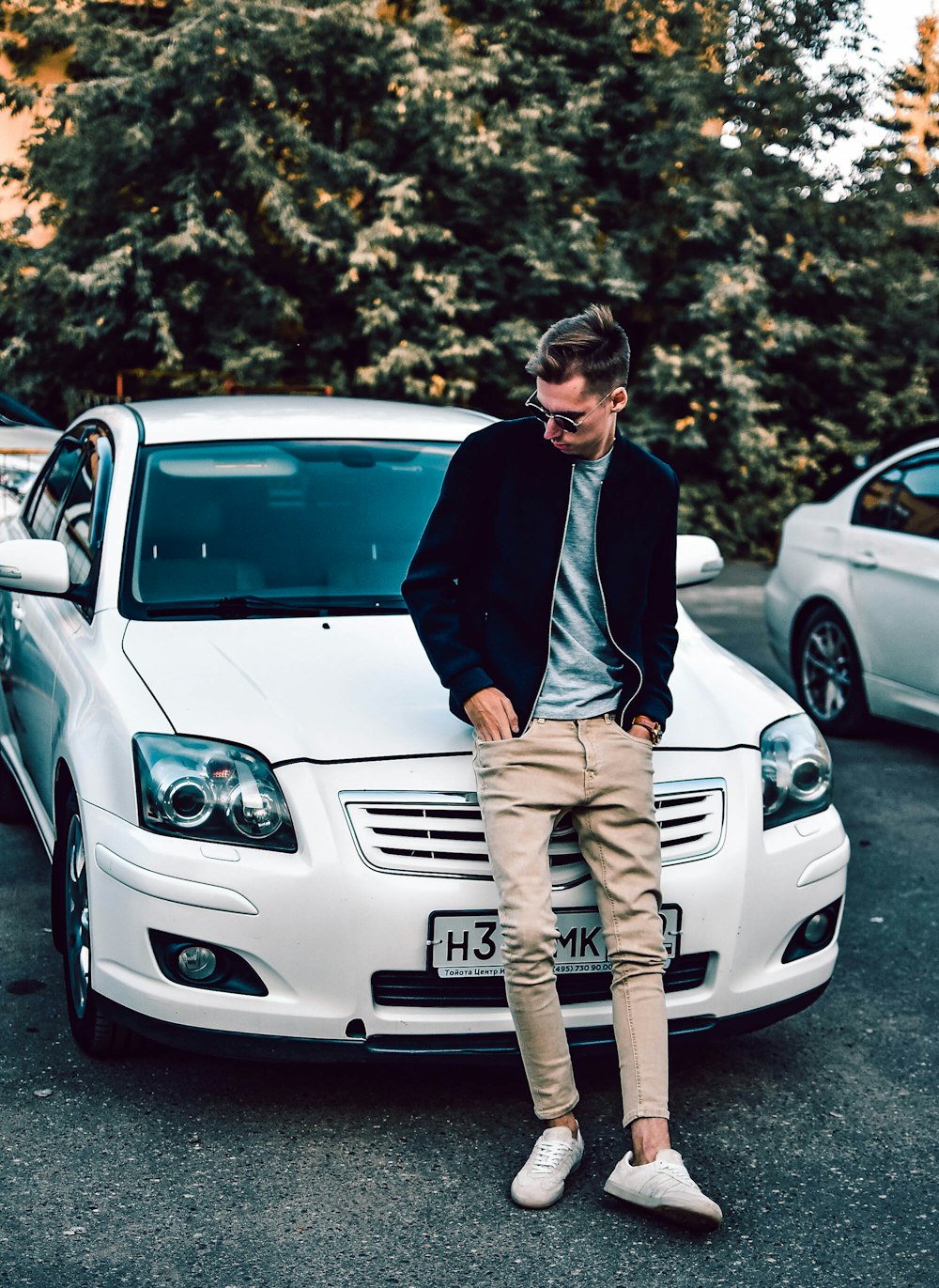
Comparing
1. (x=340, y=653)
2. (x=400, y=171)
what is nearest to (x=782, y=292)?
(x=400, y=171)

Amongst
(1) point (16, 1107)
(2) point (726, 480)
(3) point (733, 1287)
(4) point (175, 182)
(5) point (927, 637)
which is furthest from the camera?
(2) point (726, 480)

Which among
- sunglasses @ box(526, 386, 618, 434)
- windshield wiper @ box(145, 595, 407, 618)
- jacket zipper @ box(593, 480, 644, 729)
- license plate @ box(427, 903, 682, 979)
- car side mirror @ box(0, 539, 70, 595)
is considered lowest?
license plate @ box(427, 903, 682, 979)

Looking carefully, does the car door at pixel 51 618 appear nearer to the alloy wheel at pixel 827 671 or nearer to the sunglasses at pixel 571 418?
the sunglasses at pixel 571 418

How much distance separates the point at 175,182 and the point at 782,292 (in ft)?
21.3

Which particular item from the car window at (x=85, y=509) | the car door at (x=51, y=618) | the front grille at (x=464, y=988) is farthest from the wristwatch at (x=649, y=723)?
the car window at (x=85, y=509)

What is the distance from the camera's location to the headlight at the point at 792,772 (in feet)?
11.4

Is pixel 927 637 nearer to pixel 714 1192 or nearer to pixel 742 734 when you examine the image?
pixel 742 734

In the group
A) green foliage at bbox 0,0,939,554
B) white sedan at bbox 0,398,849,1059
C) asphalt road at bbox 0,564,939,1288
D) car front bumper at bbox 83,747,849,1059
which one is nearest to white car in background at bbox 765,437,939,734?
asphalt road at bbox 0,564,939,1288

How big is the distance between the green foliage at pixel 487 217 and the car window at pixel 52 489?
29.2 ft

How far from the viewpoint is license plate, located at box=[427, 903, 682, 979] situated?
122 inches

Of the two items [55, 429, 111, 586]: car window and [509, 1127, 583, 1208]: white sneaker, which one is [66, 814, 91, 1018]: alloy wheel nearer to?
[55, 429, 111, 586]: car window

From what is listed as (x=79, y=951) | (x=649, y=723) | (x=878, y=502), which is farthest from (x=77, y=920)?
(x=878, y=502)

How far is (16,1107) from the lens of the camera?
132 inches

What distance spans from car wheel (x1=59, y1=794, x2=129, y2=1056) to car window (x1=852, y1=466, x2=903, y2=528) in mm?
4646
